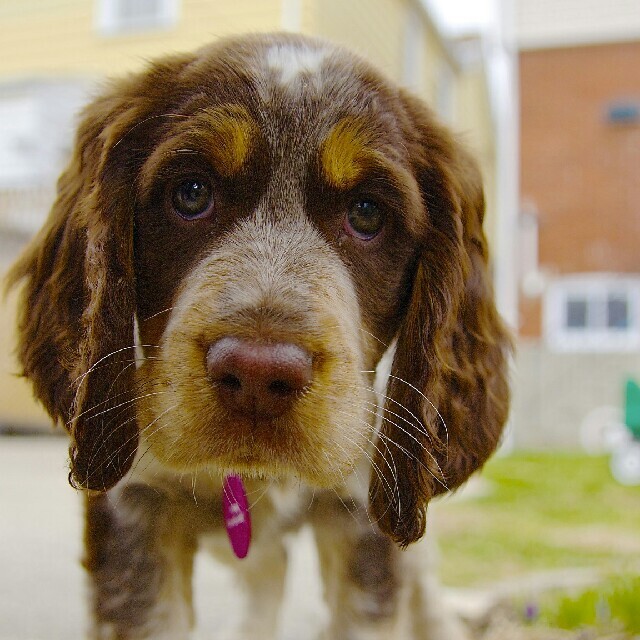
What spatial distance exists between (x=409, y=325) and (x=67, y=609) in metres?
1.91

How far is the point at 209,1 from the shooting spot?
7004 millimetres

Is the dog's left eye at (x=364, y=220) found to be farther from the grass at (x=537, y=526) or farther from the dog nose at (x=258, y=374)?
the grass at (x=537, y=526)

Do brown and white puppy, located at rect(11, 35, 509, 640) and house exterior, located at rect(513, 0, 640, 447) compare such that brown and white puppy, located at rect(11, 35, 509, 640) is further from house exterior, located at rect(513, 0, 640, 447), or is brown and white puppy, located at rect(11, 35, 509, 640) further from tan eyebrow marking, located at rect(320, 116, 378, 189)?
house exterior, located at rect(513, 0, 640, 447)

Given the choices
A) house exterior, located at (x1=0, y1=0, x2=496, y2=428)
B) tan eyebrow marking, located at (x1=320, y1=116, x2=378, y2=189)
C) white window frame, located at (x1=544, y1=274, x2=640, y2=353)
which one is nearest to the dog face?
tan eyebrow marking, located at (x1=320, y1=116, x2=378, y2=189)

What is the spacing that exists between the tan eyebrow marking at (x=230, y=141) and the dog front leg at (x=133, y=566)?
88cm

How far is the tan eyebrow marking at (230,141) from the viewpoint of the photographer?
216 cm

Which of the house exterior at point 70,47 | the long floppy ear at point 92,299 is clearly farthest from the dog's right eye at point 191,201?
the house exterior at point 70,47

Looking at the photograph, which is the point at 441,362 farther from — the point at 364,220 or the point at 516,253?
the point at 516,253

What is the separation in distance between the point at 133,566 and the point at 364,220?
1087 mm

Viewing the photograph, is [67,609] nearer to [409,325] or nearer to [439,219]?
[409,325]

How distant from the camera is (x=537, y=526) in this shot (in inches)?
239

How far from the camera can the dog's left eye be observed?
90.2 inches

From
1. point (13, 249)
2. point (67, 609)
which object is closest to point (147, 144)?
point (67, 609)

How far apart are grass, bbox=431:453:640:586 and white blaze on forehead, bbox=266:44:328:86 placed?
6.20 ft
